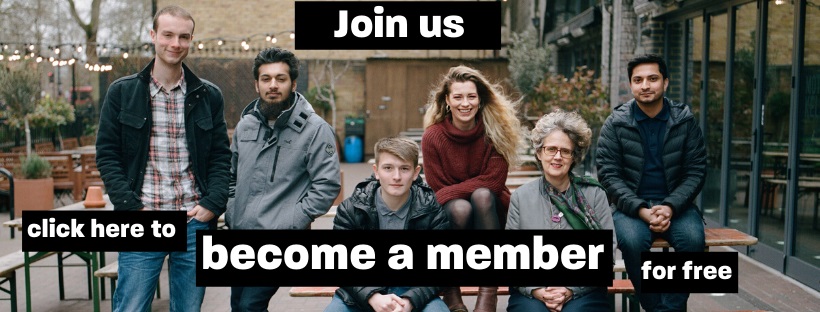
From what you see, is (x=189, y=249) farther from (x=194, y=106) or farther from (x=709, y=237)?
(x=709, y=237)

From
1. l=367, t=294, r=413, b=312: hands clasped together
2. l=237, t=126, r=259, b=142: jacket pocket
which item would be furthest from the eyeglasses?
l=237, t=126, r=259, b=142: jacket pocket

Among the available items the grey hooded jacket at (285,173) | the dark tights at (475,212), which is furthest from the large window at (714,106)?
the grey hooded jacket at (285,173)

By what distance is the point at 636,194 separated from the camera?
4848 millimetres

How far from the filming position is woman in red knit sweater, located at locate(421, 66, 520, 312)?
4.50 meters

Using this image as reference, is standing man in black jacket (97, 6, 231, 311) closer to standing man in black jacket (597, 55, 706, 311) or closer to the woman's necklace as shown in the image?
the woman's necklace

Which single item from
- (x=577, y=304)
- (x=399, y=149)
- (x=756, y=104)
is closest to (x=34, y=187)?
(x=399, y=149)

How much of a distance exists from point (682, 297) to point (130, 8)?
34481 mm

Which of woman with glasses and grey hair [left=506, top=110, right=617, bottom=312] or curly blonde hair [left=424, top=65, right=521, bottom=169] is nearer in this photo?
woman with glasses and grey hair [left=506, top=110, right=617, bottom=312]

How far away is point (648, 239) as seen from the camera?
15.4 ft

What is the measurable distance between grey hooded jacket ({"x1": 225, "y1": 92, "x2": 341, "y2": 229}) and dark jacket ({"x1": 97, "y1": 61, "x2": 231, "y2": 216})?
14 cm

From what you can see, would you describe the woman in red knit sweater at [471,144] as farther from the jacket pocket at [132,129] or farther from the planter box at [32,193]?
the planter box at [32,193]

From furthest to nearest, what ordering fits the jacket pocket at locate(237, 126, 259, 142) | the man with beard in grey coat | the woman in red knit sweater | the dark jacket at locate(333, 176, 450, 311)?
1. the woman in red knit sweater
2. the jacket pocket at locate(237, 126, 259, 142)
3. the man with beard in grey coat
4. the dark jacket at locate(333, 176, 450, 311)

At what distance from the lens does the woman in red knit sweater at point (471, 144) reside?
14.8 feet

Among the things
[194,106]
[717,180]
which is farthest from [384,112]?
[194,106]
